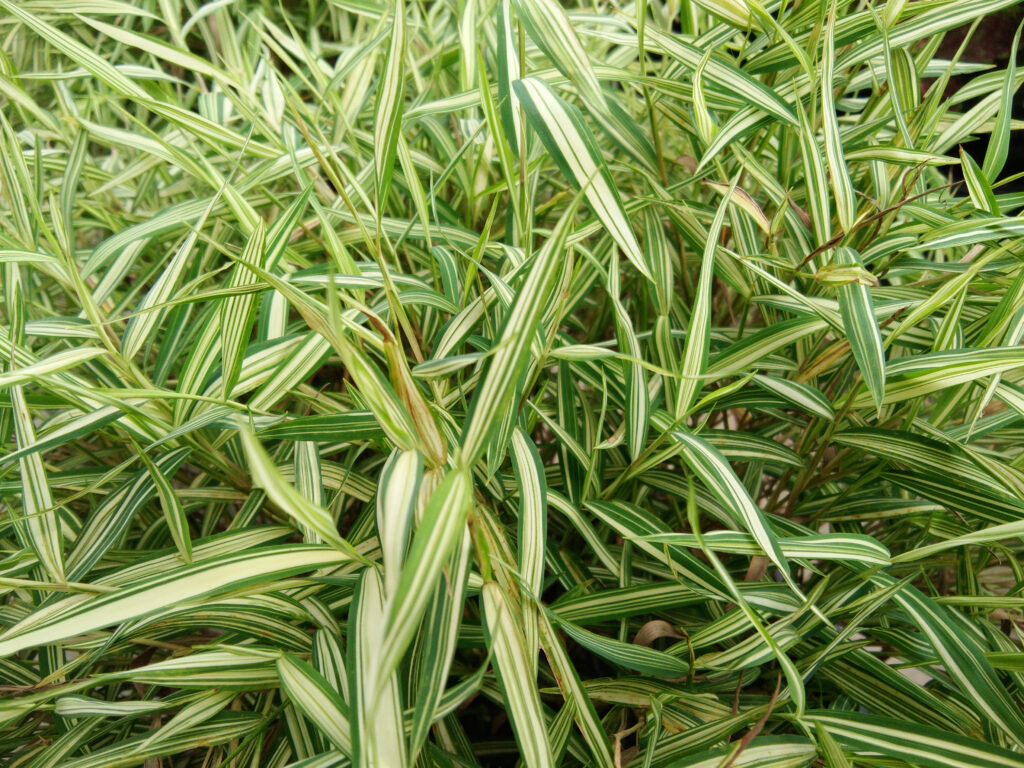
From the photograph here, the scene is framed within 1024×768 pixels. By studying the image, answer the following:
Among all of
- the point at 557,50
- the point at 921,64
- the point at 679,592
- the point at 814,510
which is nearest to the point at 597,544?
the point at 679,592

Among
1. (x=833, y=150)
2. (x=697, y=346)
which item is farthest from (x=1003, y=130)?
(x=697, y=346)

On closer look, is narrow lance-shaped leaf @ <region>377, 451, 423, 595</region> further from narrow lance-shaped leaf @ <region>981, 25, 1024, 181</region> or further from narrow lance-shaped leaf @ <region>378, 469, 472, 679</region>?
narrow lance-shaped leaf @ <region>981, 25, 1024, 181</region>

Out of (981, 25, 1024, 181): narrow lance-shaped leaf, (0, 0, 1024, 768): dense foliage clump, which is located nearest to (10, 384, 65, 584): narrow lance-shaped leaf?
(0, 0, 1024, 768): dense foliage clump

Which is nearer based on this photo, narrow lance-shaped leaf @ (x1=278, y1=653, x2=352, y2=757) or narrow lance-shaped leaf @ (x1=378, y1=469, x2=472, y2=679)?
narrow lance-shaped leaf @ (x1=378, y1=469, x2=472, y2=679)

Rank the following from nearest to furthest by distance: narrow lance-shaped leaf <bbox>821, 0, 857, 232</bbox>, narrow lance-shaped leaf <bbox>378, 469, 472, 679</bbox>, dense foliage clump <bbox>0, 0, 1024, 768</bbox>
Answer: narrow lance-shaped leaf <bbox>378, 469, 472, 679</bbox>
dense foliage clump <bbox>0, 0, 1024, 768</bbox>
narrow lance-shaped leaf <bbox>821, 0, 857, 232</bbox>

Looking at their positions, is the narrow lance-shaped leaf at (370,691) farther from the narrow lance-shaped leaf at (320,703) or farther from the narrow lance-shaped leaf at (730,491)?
the narrow lance-shaped leaf at (730,491)

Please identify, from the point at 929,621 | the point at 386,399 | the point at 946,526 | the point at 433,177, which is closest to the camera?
the point at 386,399

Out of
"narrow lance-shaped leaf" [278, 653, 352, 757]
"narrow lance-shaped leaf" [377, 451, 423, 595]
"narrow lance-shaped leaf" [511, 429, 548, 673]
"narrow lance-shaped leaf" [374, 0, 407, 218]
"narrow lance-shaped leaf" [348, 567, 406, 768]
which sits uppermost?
"narrow lance-shaped leaf" [374, 0, 407, 218]

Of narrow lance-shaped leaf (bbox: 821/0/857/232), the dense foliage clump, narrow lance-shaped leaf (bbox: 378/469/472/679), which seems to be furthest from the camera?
narrow lance-shaped leaf (bbox: 821/0/857/232)

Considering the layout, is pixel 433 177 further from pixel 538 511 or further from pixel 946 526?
pixel 946 526
